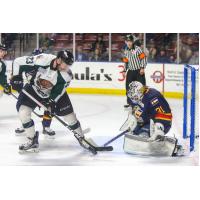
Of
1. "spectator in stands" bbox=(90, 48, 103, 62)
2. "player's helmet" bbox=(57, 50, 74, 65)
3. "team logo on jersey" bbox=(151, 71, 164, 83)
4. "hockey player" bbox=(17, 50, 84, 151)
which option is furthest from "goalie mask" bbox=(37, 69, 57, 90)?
"team logo on jersey" bbox=(151, 71, 164, 83)

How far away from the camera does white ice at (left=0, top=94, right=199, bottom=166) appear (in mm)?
4898

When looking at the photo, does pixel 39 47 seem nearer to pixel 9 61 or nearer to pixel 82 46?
pixel 9 61

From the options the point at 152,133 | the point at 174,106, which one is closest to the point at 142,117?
the point at 152,133

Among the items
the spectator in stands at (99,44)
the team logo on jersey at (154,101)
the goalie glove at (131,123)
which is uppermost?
the spectator in stands at (99,44)

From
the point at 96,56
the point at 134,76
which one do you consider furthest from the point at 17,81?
the point at 96,56

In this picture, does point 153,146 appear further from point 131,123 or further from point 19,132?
point 19,132

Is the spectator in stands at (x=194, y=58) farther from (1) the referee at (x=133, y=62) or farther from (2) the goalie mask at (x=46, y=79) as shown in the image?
(2) the goalie mask at (x=46, y=79)

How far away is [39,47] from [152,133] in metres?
1.29

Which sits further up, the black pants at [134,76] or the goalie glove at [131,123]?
the black pants at [134,76]

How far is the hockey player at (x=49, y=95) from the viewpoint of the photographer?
16.0 feet

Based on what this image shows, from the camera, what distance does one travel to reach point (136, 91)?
4926 millimetres

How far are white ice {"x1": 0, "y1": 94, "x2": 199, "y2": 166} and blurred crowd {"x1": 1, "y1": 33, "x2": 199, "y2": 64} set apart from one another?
495 mm

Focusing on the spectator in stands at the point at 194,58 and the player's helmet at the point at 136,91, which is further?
the spectator in stands at the point at 194,58

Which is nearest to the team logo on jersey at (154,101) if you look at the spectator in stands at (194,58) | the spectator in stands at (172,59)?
the spectator in stands at (194,58)
